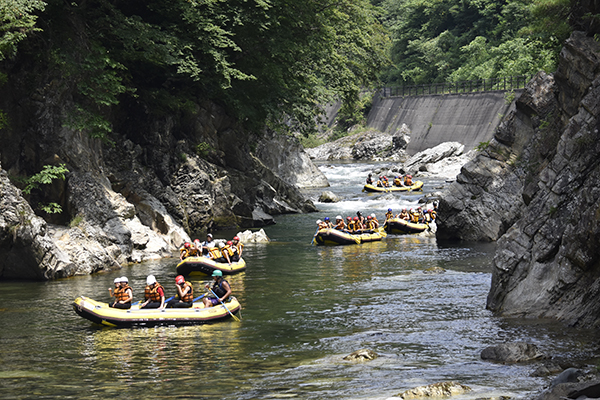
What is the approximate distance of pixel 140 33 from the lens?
24.8 metres

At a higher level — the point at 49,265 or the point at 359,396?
the point at 49,265

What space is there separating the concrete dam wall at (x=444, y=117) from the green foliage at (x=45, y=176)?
4155cm

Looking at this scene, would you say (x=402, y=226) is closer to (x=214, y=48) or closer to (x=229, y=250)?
(x=214, y=48)

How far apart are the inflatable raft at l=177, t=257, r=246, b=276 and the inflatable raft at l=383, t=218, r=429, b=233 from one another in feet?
38.5

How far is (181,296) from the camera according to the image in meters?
16.8

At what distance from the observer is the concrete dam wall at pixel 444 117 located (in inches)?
2365

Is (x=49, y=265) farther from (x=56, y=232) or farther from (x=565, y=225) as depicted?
(x=565, y=225)

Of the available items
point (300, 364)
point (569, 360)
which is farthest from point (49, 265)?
point (569, 360)

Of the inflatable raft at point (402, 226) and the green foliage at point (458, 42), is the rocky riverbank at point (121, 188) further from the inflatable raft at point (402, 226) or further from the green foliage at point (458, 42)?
the green foliage at point (458, 42)

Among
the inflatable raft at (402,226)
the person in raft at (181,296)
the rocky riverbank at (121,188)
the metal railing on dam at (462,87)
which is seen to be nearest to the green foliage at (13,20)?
the rocky riverbank at (121,188)

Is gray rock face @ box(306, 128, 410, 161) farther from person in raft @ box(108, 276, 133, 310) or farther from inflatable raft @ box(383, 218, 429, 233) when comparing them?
person in raft @ box(108, 276, 133, 310)

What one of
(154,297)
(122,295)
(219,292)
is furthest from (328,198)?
(122,295)

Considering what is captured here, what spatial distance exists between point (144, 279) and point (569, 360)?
42.7ft

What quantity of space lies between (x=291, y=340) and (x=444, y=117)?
5459cm
